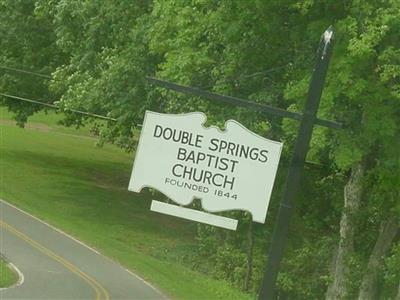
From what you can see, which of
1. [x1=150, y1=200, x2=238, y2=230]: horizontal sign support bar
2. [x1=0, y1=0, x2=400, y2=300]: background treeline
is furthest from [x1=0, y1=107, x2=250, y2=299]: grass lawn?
[x1=150, y1=200, x2=238, y2=230]: horizontal sign support bar

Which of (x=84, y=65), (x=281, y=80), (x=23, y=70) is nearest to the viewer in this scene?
(x=281, y=80)

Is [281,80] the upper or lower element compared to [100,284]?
upper

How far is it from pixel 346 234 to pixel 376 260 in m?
1.06

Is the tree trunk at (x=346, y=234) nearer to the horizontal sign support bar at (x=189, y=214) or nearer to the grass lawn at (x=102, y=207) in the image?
the grass lawn at (x=102, y=207)

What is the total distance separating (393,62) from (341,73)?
89 cm

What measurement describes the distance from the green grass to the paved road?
0.81 ft

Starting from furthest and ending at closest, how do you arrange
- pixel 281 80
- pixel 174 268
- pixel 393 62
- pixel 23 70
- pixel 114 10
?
1. pixel 23 70
2. pixel 114 10
3. pixel 174 268
4. pixel 281 80
5. pixel 393 62

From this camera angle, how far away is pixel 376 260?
20250 millimetres

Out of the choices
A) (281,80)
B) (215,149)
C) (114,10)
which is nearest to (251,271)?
(281,80)

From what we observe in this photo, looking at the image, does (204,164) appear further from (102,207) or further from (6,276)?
(102,207)

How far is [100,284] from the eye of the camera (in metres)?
20.3

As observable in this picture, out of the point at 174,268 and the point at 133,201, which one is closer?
the point at 174,268

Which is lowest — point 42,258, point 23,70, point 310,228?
point 42,258

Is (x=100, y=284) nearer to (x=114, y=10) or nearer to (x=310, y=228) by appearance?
(x=310, y=228)
